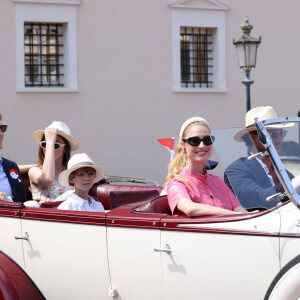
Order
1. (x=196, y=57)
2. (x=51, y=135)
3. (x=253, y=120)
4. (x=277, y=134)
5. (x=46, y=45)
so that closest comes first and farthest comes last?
(x=277, y=134) < (x=253, y=120) < (x=51, y=135) < (x=46, y=45) < (x=196, y=57)

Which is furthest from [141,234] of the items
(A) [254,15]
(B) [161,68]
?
(A) [254,15]

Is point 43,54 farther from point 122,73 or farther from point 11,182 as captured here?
point 11,182

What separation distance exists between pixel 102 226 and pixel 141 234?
0.88 feet

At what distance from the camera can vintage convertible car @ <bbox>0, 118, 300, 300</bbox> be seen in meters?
3.71

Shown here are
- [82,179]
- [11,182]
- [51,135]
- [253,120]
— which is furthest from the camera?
[51,135]

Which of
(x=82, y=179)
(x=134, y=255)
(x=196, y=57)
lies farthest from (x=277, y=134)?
(x=196, y=57)

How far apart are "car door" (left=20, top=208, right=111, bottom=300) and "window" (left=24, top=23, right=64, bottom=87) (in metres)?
11.0

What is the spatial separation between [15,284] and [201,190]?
1.21 m

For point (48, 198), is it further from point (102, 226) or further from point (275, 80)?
point (275, 80)

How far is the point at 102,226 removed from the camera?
4348 mm

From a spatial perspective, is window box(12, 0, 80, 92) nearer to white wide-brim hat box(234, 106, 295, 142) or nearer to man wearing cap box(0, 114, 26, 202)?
man wearing cap box(0, 114, 26, 202)

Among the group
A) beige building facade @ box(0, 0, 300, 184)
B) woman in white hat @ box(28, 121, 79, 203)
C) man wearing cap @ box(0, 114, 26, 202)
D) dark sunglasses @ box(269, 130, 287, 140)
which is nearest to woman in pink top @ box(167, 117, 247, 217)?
dark sunglasses @ box(269, 130, 287, 140)

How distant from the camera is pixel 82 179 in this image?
546 centimetres

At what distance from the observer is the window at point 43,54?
1543 centimetres
